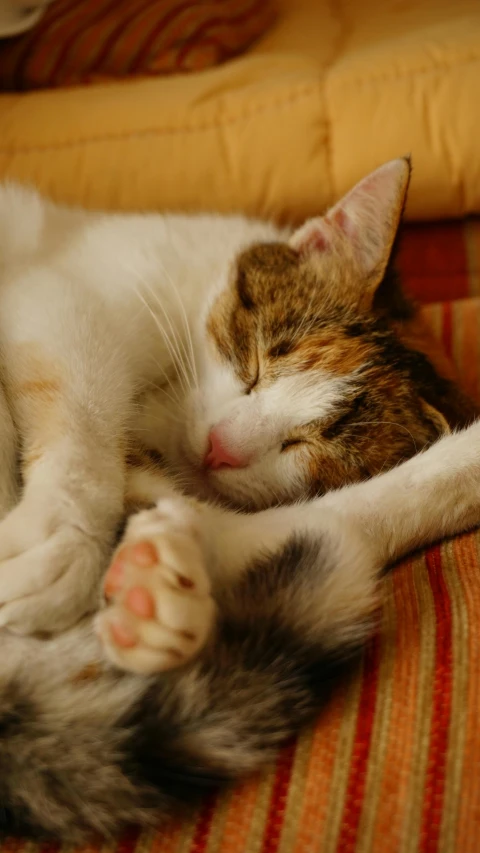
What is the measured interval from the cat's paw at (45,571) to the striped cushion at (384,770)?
0.20m

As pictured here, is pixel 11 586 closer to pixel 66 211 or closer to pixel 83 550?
pixel 83 550

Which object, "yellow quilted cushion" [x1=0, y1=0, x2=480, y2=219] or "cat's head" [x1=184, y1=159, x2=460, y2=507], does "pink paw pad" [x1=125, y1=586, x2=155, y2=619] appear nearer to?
"cat's head" [x1=184, y1=159, x2=460, y2=507]

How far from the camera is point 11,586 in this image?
67 centimetres

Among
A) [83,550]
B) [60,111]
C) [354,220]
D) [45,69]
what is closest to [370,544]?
[83,550]

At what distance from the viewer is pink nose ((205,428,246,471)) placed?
0.96m

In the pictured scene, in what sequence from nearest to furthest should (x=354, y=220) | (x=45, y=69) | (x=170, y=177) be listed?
(x=354, y=220)
(x=170, y=177)
(x=45, y=69)

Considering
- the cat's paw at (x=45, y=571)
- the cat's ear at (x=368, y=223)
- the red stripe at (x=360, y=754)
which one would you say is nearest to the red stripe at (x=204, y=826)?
the red stripe at (x=360, y=754)

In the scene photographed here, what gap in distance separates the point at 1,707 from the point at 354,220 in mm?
903

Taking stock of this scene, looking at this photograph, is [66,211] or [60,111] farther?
[60,111]

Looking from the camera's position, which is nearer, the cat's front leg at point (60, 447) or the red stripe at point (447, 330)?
the cat's front leg at point (60, 447)

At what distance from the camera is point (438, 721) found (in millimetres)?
624

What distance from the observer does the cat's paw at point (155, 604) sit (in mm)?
613

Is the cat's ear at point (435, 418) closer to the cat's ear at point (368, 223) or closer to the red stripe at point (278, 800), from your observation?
the cat's ear at point (368, 223)

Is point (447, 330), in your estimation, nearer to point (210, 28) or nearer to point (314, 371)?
point (314, 371)
